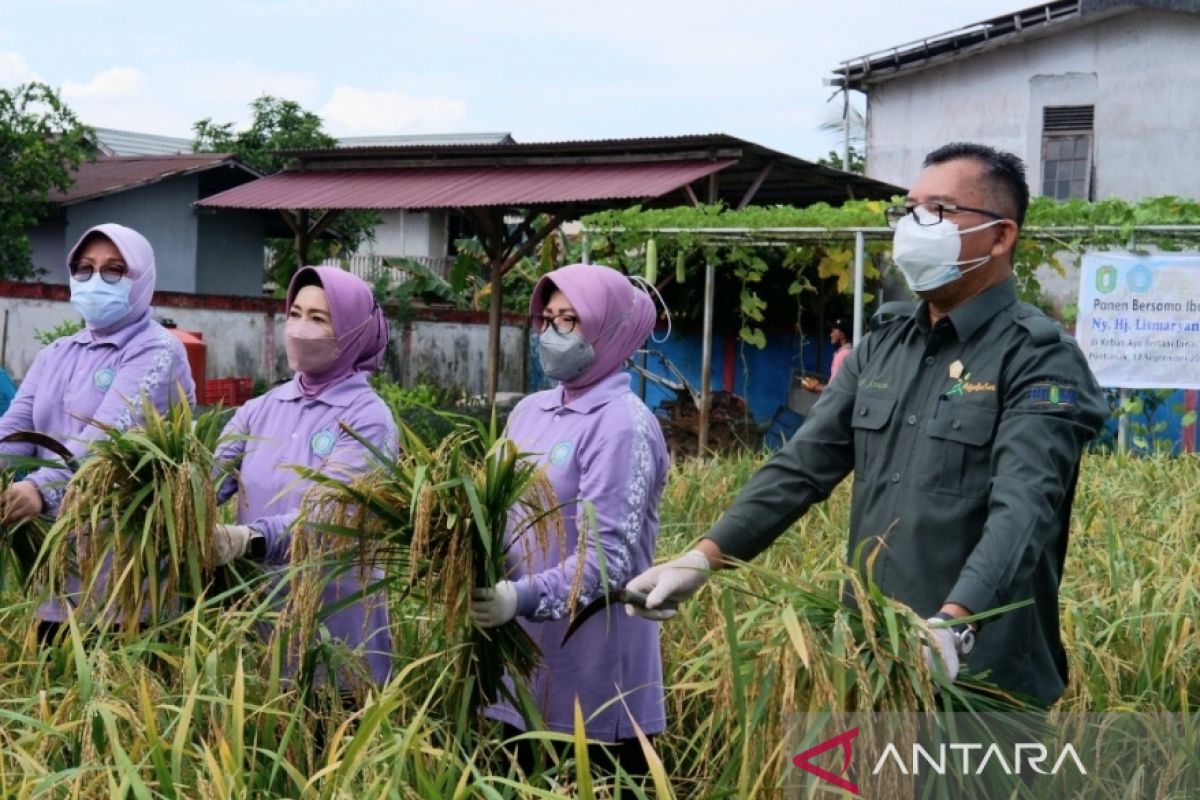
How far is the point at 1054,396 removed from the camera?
239 centimetres

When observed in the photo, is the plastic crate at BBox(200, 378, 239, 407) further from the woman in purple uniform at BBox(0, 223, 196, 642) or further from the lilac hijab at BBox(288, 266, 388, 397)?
the lilac hijab at BBox(288, 266, 388, 397)

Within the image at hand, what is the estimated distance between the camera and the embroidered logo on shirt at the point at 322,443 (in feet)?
10.8

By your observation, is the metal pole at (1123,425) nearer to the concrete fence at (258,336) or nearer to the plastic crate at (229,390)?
the concrete fence at (258,336)

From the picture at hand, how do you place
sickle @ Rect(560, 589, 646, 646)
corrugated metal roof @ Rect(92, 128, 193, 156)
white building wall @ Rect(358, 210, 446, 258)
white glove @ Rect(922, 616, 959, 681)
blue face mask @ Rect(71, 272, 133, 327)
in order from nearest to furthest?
white glove @ Rect(922, 616, 959, 681) → sickle @ Rect(560, 589, 646, 646) → blue face mask @ Rect(71, 272, 133, 327) → white building wall @ Rect(358, 210, 446, 258) → corrugated metal roof @ Rect(92, 128, 193, 156)

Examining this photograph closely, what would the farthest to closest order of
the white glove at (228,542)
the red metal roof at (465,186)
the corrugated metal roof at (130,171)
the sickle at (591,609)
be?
the corrugated metal roof at (130,171), the red metal roof at (465,186), the white glove at (228,542), the sickle at (591,609)

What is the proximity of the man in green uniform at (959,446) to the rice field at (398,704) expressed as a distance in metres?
0.17

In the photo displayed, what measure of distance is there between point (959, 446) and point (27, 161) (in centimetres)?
1673

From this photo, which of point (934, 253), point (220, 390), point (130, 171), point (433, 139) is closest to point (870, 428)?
point (934, 253)

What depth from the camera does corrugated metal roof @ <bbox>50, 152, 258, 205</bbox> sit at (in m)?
19.3

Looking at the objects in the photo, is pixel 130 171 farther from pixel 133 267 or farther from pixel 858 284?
pixel 133 267

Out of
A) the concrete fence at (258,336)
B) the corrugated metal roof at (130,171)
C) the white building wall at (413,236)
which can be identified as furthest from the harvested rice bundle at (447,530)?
the white building wall at (413,236)

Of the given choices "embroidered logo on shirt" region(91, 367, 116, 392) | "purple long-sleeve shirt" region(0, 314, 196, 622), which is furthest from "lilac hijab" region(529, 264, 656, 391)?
"embroidered logo on shirt" region(91, 367, 116, 392)

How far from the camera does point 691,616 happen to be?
4.17m

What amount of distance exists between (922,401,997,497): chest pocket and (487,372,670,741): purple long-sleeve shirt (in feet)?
2.00
